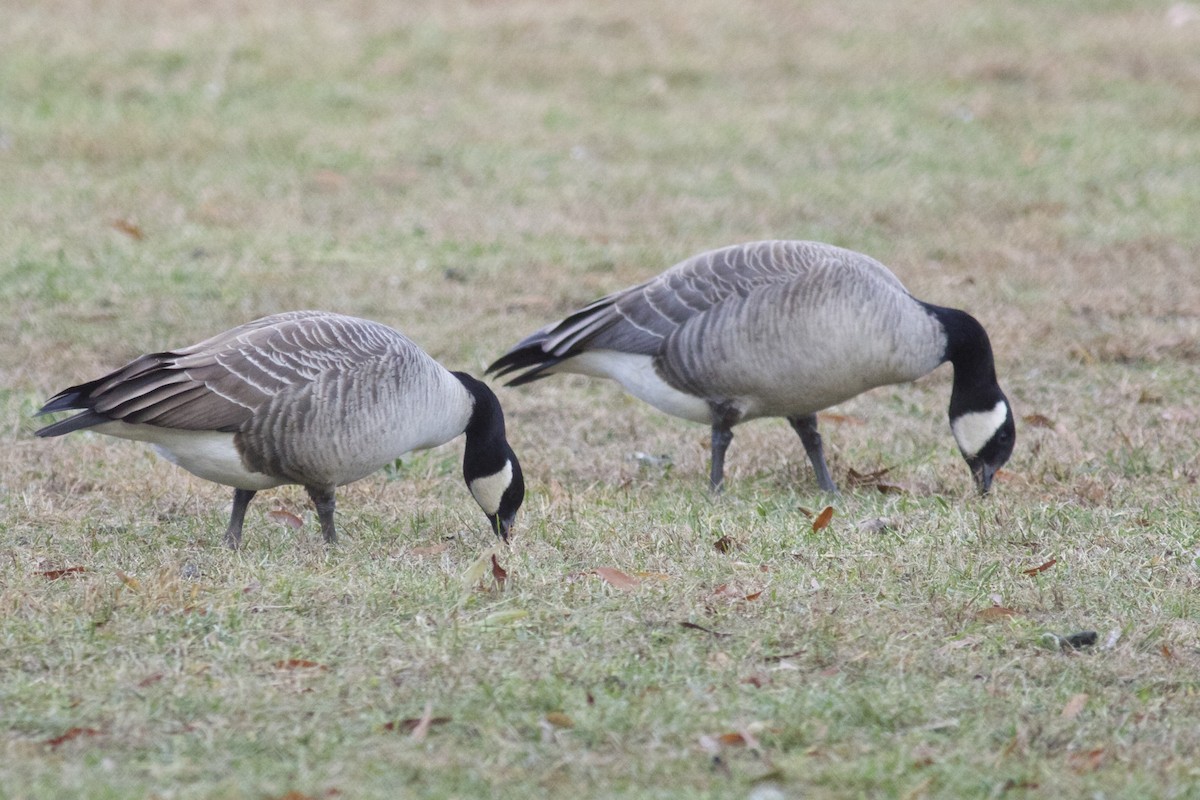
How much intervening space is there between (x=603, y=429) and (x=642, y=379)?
0.77 metres

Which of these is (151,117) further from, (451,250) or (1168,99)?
(1168,99)

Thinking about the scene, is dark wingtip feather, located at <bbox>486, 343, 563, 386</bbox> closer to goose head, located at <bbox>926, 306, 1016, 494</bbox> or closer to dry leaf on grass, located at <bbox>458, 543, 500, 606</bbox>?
goose head, located at <bbox>926, 306, 1016, 494</bbox>

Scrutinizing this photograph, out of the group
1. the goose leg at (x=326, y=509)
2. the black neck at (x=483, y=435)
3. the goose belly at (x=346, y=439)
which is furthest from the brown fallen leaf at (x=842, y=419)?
the goose leg at (x=326, y=509)

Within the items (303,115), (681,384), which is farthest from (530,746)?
(303,115)

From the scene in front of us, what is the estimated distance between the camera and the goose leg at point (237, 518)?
5734mm

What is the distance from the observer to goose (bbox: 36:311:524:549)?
5.44m

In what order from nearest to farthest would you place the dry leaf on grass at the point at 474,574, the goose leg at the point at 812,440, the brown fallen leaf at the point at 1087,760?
the brown fallen leaf at the point at 1087,760 → the dry leaf on grass at the point at 474,574 → the goose leg at the point at 812,440

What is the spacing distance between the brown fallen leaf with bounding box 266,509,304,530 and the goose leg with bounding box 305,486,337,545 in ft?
1.50

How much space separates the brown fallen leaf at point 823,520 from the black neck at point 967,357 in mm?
1232

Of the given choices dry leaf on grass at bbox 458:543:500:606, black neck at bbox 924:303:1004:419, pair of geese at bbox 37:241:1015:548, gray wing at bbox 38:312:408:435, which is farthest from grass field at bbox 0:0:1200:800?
gray wing at bbox 38:312:408:435

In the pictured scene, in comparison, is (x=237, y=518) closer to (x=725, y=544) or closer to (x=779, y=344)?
(x=725, y=544)

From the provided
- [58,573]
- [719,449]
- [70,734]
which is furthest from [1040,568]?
[58,573]

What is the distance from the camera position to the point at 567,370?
7.29 metres

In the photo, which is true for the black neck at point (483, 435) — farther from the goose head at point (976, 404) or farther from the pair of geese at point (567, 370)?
the goose head at point (976, 404)
